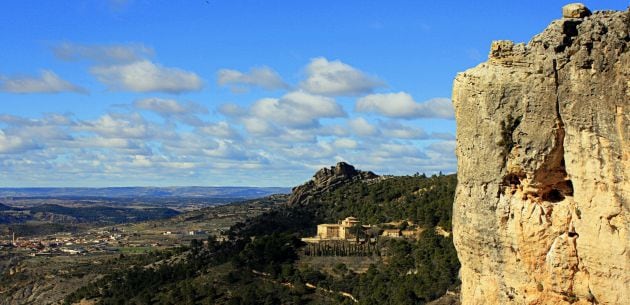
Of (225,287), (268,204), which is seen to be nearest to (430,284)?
(225,287)

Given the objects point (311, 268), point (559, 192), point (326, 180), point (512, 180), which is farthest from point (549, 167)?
point (326, 180)

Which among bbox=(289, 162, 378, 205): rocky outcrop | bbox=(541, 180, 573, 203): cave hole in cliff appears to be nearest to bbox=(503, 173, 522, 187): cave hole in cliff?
bbox=(541, 180, 573, 203): cave hole in cliff

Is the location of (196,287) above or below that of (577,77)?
below

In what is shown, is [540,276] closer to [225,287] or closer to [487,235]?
[487,235]

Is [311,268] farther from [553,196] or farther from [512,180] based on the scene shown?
[553,196]

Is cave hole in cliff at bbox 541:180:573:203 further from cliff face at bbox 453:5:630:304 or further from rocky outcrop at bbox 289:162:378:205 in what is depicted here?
rocky outcrop at bbox 289:162:378:205

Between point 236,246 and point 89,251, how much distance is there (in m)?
76.1

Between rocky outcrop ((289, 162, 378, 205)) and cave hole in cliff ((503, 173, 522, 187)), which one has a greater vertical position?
rocky outcrop ((289, 162, 378, 205))

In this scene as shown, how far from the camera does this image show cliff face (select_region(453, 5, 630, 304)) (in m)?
14.0

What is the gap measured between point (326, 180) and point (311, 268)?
39031 mm

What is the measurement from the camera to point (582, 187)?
47.9 feet

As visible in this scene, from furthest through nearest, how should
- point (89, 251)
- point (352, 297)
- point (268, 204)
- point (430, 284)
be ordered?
1. point (268, 204)
2. point (89, 251)
3. point (352, 297)
4. point (430, 284)

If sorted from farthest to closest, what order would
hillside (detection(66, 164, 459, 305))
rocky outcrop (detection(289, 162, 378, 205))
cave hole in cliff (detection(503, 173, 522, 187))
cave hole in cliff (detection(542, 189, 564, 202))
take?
rocky outcrop (detection(289, 162, 378, 205)) < hillside (detection(66, 164, 459, 305)) < cave hole in cliff (detection(503, 173, 522, 187)) < cave hole in cliff (detection(542, 189, 564, 202))

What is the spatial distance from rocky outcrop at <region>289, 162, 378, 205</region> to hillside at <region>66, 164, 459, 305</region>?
1.78m
